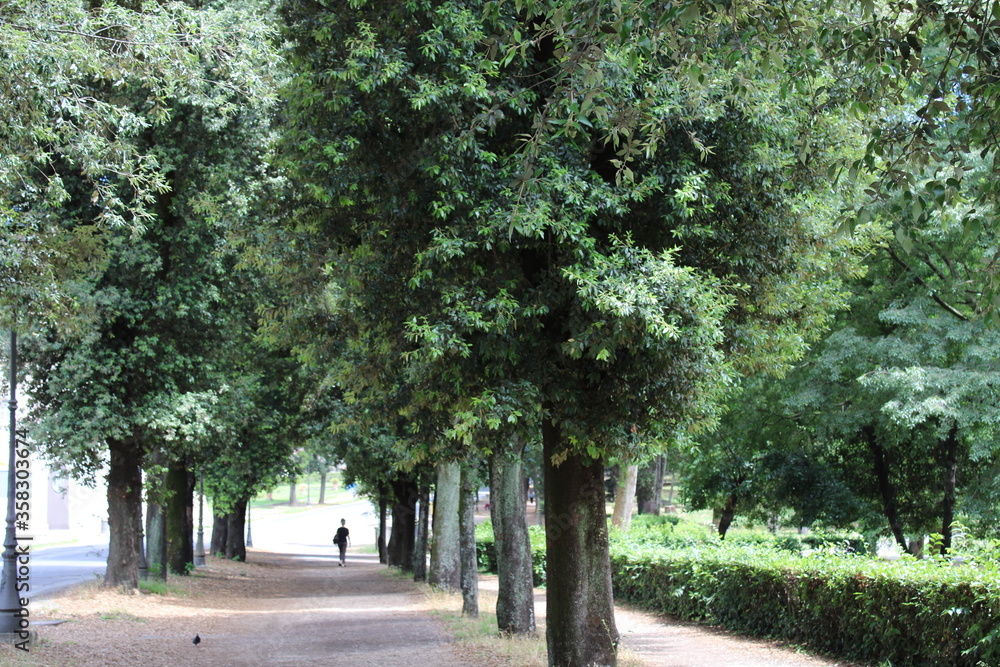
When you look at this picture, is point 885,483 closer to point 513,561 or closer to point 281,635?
point 513,561

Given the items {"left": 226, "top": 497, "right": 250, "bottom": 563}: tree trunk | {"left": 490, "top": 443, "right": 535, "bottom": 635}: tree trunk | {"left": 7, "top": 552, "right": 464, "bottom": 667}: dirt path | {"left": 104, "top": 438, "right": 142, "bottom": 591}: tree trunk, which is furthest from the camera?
{"left": 226, "top": 497, "right": 250, "bottom": 563}: tree trunk

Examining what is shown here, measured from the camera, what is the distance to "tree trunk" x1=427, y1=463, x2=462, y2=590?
20906 millimetres

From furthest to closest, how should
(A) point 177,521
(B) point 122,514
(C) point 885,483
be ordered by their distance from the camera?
(A) point 177,521 → (C) point 885,483 → (B) point 122,514

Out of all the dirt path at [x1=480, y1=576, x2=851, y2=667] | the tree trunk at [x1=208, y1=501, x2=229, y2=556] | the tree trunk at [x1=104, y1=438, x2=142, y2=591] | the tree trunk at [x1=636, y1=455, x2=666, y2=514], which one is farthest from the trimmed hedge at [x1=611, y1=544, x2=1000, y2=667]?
the tree trunk at [x1=636, y1=455, x2=666, y2=514]

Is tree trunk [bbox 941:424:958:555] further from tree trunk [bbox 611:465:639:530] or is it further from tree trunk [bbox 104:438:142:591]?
tree trunk [bbox 104:438:142:591]

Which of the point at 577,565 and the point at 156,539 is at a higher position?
the point at 577,565

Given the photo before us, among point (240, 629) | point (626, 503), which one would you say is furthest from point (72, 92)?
point (626, 503)

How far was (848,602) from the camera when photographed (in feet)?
37.7

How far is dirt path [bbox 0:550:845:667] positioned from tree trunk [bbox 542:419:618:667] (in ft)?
6.01

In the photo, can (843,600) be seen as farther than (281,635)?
No

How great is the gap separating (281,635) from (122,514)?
17.7 ft

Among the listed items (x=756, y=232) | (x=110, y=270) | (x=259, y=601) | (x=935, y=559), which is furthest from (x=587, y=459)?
(x=259, y=601)

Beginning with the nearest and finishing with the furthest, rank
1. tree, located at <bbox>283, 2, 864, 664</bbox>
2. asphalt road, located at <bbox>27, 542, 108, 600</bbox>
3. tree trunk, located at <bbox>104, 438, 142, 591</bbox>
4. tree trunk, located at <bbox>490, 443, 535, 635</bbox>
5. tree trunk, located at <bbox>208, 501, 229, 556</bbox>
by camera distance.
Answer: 1. tree, located at <bbox>283, 2, 864, 664</bbox>
2. tree trunk, located at <bbox>490, 443, 535, 635</bbox>
3. tree trunk, located at <bbox>104, 438, 142, 591</bbox>
4. asphalt road, located at <bbox>27, 542, 108, 600</bbox>
5. tree trunk, located at <bbox>208, 501, 229, 556</bbox>

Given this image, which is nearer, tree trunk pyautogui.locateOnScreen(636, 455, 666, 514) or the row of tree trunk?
the row of tree trunk
